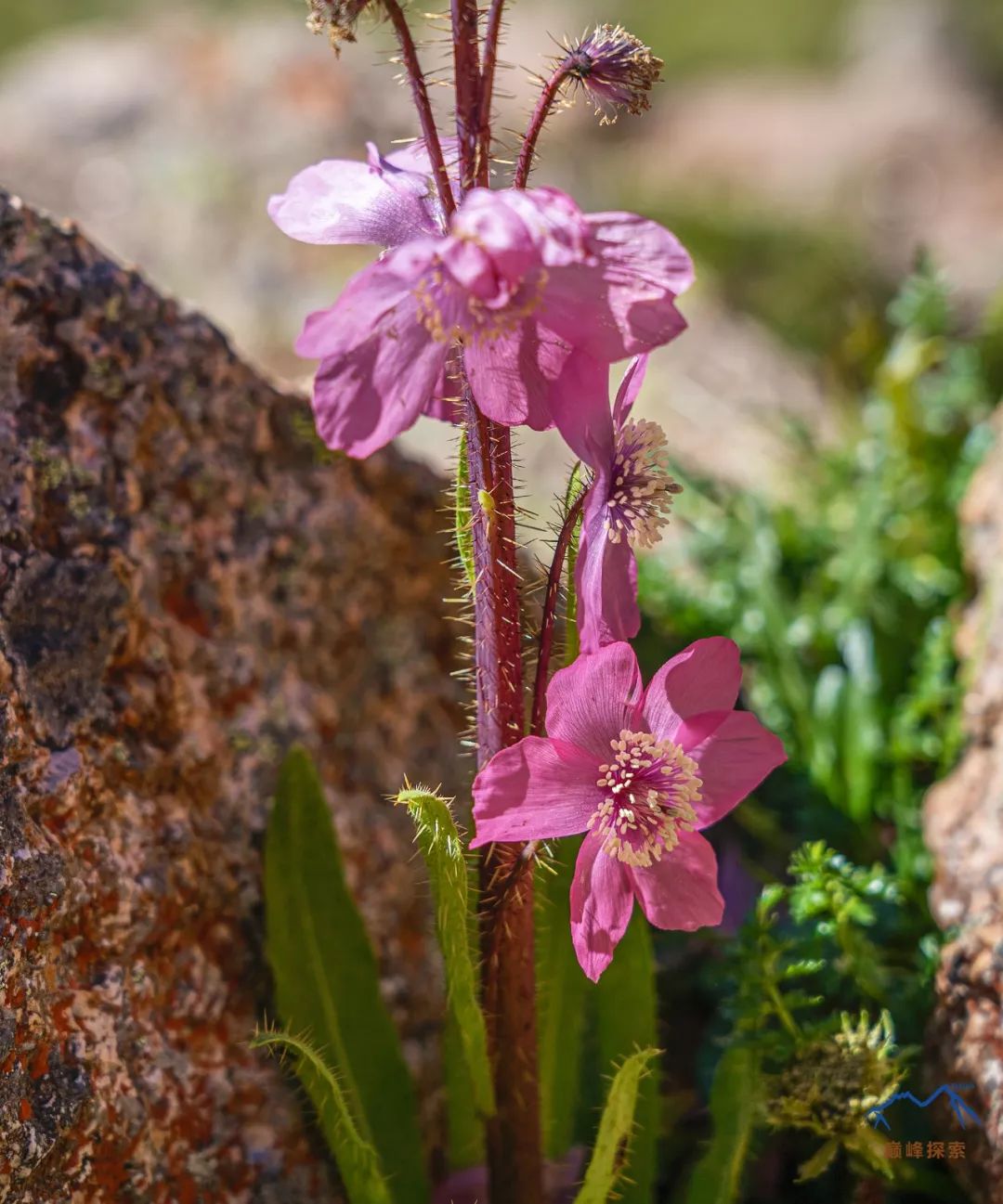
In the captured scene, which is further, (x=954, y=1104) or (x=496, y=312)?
(x=954, y=1104)

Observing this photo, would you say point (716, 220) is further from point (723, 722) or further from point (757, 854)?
point (723, 722)

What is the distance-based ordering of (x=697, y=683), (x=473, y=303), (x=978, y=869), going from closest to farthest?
(x=473, y=303), (x=697, y=683), (x=978, y=869)

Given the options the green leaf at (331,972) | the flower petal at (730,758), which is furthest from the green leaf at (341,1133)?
the flower petal at (730,758)

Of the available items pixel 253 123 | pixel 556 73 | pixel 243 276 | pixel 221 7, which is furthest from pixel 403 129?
pixel 221 7

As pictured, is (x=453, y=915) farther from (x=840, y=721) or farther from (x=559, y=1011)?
(x=840, y=721)

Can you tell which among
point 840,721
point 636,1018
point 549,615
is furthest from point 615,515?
point 840,721

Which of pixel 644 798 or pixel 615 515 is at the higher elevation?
pixel 615 515

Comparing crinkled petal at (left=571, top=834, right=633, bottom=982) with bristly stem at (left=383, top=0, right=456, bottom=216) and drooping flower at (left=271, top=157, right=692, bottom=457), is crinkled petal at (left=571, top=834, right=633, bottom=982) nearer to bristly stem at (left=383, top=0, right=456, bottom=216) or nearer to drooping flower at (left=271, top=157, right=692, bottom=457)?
drooping flower at (left=271, top=157, right=692, bottom=457)
